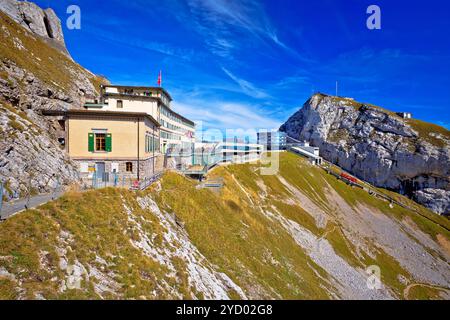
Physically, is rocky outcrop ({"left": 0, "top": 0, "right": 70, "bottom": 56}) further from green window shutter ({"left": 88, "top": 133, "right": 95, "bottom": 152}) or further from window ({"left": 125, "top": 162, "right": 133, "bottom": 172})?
window ({"left": 125, "top": 162, "right": 133, "bottom": 172})

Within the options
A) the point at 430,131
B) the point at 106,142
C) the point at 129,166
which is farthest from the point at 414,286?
the point at 430,131

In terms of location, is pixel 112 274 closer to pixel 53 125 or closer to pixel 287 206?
pixel 53 125

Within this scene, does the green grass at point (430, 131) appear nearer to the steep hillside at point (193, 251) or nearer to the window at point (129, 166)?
the steep hillside at point (193, 251)

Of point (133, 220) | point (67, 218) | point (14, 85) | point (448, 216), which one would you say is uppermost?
point (14, 85)

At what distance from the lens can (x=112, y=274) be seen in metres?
13.5

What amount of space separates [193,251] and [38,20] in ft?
483

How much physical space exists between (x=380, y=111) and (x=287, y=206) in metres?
158

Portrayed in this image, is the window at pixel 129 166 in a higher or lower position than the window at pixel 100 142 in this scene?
lower

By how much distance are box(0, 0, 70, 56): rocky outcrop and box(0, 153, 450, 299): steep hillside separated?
118 metres

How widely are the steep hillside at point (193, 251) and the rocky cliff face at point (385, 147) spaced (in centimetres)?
9603

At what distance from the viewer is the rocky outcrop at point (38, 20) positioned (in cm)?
10112

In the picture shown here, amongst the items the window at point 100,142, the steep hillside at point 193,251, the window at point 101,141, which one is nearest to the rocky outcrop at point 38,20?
the window at point 101,141

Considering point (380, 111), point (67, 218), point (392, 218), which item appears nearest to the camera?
point (67, 218)
